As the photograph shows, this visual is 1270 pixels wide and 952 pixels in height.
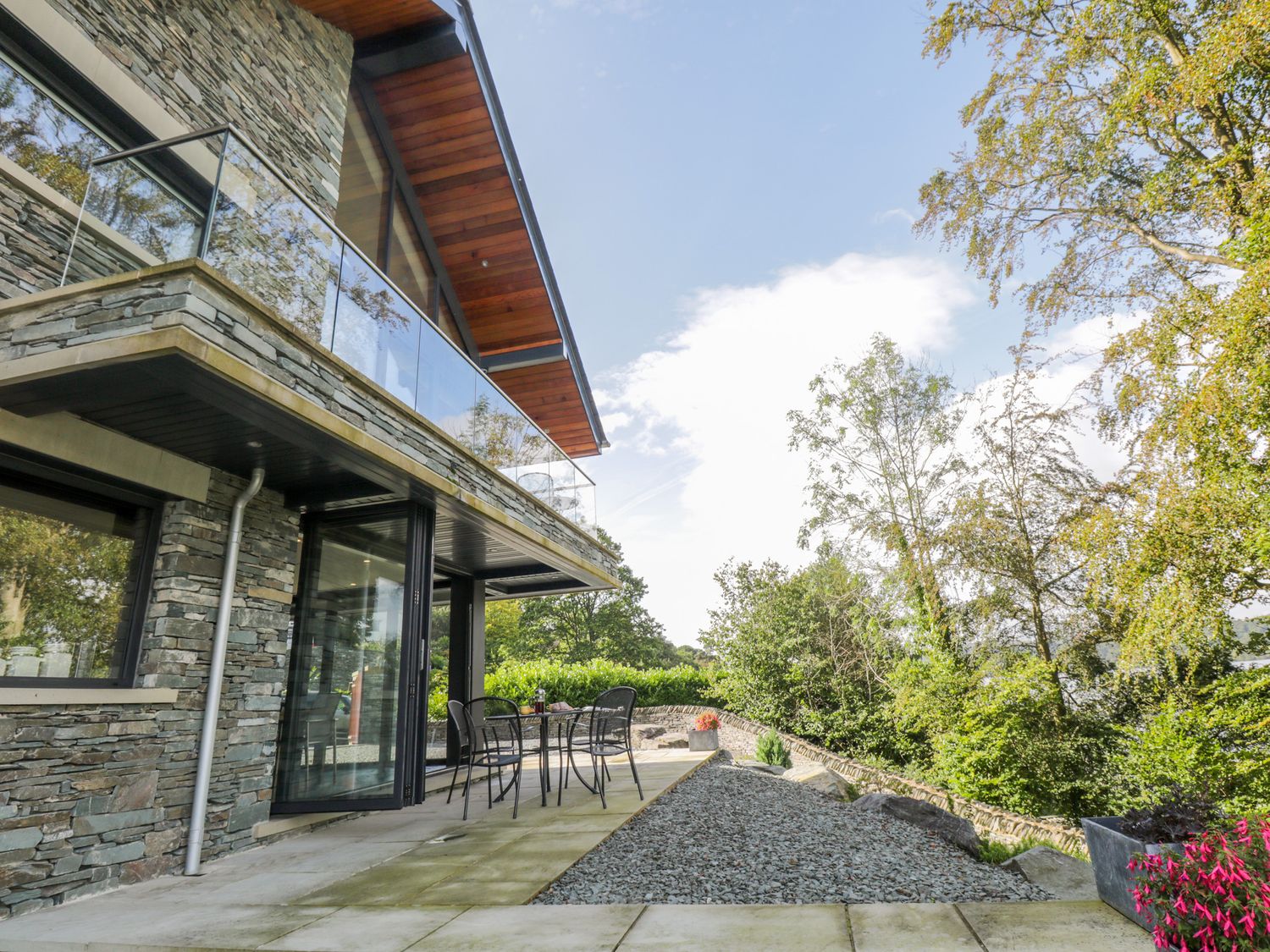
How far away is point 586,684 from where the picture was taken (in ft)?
49.0

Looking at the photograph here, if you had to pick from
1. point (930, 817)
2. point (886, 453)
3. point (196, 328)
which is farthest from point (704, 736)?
point (196, 328)

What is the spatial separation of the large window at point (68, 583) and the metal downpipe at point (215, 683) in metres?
0.42

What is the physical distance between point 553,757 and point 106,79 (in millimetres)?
8611

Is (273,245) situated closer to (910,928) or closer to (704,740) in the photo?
(910,928)

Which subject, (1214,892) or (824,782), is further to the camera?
(824,782)

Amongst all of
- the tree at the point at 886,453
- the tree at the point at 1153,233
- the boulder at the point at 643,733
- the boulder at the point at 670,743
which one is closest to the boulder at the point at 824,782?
the tree at the point at 1153,233

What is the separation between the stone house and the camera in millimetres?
3248

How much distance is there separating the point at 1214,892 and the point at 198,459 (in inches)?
203

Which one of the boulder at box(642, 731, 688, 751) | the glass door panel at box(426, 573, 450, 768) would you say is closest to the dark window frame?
the glass door panel at box(426, 573, 450, 768)

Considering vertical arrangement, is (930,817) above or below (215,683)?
below

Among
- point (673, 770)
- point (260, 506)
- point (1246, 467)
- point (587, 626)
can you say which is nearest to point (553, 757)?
point (673, 770)

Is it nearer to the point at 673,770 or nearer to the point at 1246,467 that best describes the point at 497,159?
the point at 673,770

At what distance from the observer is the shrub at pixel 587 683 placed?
1465 centimetres

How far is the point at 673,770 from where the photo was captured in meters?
7.23
